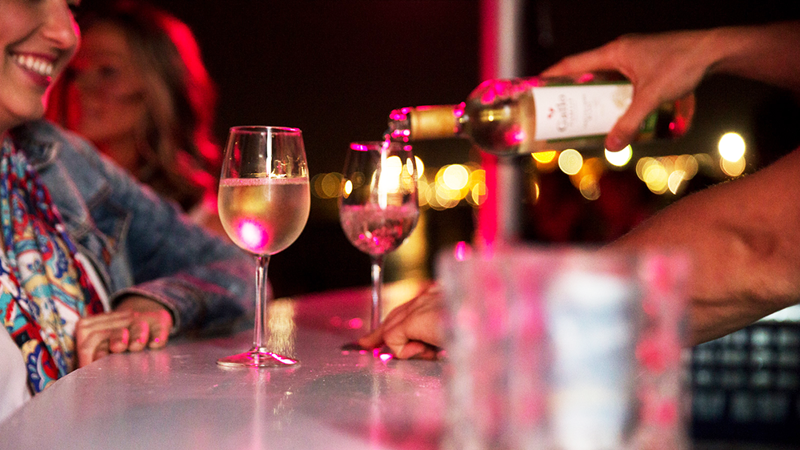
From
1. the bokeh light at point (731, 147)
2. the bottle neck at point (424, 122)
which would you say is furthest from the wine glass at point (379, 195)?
the bokeh light at point (731, 147)

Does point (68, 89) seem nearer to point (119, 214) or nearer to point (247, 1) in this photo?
point (119, 214)

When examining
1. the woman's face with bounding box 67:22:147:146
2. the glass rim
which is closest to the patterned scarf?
the glass rim

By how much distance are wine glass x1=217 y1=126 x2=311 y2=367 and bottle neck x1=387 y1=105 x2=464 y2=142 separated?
1.02 feet

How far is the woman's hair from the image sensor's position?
8.63 feet

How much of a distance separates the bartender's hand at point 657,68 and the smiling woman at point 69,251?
0.83m

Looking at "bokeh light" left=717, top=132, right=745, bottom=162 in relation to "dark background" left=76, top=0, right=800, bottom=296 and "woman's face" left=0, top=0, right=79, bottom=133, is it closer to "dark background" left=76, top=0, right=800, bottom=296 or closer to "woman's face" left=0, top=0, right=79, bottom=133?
"dark background" left=76, top=0, right=800, bottom=296

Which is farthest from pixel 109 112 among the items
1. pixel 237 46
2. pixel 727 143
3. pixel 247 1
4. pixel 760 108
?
pixel 237 46

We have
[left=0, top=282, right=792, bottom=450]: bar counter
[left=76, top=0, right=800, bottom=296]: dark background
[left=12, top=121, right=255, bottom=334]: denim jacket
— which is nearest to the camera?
[left=0, top=282, right=792, bottom=450]: bar counter

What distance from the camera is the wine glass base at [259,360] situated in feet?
2.89

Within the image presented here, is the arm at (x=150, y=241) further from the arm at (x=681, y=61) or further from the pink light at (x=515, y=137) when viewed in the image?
the arm at (x=681, y=61)

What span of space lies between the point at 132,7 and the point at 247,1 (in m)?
4.82

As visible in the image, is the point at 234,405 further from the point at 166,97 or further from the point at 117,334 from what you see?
the point at 166,97

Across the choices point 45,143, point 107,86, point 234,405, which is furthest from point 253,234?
point 107,86

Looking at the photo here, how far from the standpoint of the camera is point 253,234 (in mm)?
885
